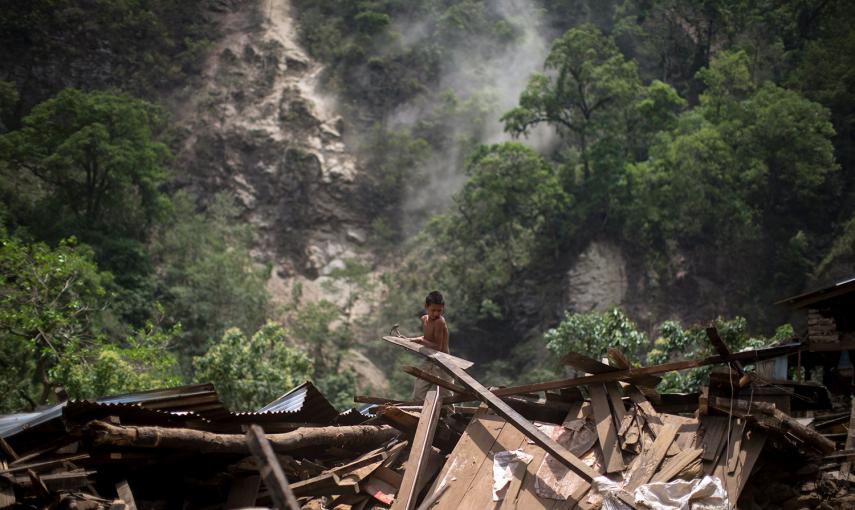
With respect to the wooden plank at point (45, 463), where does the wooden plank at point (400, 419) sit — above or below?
above

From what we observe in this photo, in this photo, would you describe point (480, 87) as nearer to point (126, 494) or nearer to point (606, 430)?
point (606, 430)

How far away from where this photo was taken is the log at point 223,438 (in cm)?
532

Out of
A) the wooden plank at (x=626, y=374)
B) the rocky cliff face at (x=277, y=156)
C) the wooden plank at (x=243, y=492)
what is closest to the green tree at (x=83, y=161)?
the rocky cliff face at (x=277, y=156)

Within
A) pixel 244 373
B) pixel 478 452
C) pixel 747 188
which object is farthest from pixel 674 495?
pixel 747 188

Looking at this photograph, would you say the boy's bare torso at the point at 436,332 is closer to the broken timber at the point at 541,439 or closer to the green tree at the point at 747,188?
the broken timber at the point at 541,439

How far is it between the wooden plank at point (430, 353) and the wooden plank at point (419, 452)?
271 mm

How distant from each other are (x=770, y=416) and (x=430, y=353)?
8.76 feet

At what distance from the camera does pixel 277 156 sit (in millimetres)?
40875

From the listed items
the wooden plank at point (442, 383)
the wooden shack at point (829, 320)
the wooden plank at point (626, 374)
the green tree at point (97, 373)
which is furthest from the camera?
the green tree at point (97, 373)

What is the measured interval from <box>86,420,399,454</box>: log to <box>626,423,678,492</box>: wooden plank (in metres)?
2.22

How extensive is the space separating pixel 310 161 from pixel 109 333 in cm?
1673

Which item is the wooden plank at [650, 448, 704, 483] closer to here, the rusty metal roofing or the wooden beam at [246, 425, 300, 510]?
the wooden beam at [246, 425, 300, 510]

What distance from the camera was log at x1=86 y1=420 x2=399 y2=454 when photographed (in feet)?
17.4

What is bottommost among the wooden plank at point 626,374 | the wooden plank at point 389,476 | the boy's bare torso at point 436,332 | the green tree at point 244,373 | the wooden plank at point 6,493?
the green tree at point 244,373
